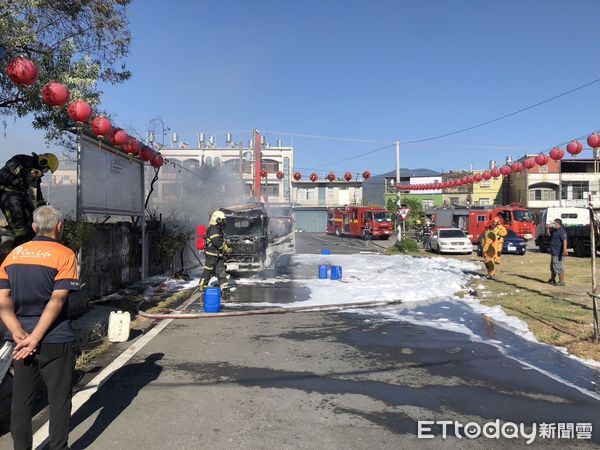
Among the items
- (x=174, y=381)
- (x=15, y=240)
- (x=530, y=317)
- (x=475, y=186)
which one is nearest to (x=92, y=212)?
(x=15, y=240)

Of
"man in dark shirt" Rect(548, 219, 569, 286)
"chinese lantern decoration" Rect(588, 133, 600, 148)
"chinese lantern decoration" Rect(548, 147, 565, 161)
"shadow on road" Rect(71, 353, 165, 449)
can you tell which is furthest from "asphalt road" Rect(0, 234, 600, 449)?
"chinese lantern decoration" Rect(548, 147, 565, 161)

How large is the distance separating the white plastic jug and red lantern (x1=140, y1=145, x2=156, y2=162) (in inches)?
249

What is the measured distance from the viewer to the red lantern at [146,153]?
12.8 meters

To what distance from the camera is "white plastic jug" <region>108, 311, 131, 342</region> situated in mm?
7312

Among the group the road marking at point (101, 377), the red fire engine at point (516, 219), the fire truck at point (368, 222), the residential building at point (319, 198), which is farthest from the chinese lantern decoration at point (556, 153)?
the residential building at point (319, 198)

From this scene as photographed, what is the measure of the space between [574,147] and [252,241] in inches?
413

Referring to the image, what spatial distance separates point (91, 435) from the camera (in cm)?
406

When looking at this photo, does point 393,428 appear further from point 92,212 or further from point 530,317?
point 92,212

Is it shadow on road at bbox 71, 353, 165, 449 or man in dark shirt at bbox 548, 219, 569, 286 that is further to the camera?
man in dark shirt at bbox 548, 219, 569, 286

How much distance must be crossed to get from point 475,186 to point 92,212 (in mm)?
60557

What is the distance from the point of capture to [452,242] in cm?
2758

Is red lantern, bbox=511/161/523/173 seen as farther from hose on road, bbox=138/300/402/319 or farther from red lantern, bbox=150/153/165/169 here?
red lantern, bbox=150/153/165/169

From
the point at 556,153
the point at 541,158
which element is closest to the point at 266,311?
the point at 556,153

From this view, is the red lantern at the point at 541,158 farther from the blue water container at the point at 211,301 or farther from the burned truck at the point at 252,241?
the blue water container at the point at 211,301
